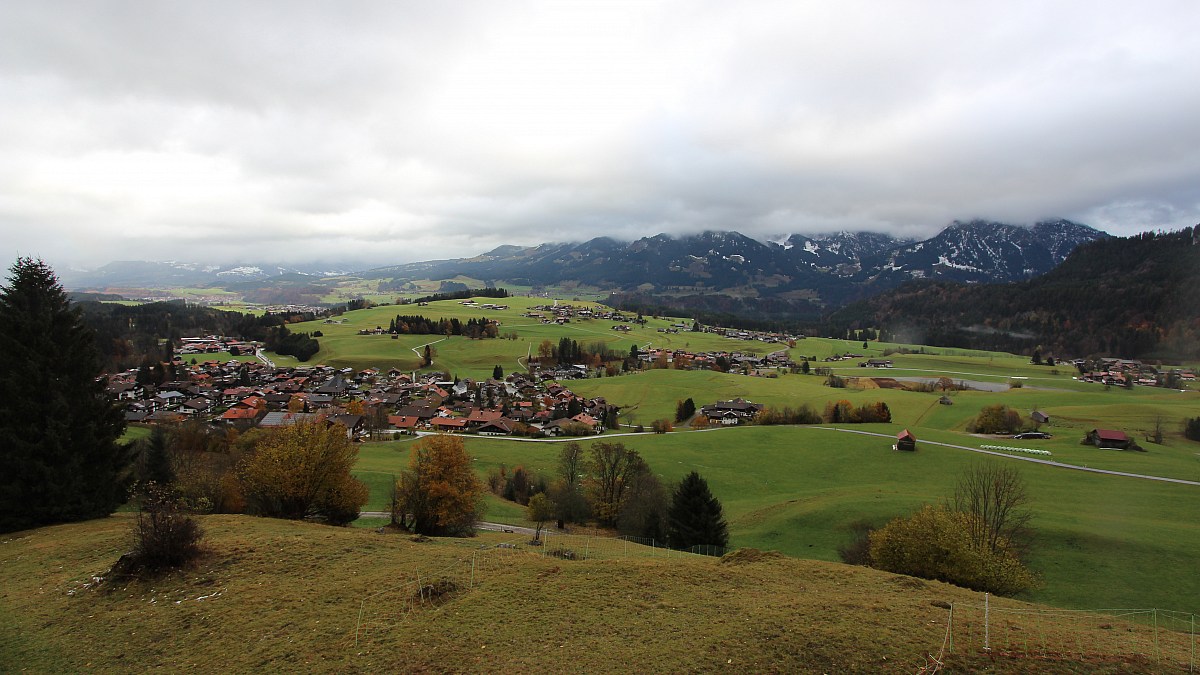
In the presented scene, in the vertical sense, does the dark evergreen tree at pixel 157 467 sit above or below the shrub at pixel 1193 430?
above

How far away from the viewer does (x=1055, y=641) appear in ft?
39.7

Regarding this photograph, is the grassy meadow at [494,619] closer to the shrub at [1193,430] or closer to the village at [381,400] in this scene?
the village at [381,400]

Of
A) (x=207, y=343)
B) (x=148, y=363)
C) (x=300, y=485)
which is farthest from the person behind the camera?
(x=207, y=343)

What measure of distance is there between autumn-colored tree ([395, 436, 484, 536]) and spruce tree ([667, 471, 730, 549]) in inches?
535

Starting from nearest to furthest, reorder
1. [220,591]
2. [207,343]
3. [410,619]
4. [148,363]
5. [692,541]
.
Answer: [410,619], [220,591], [692,541], [148,363], [207,343]

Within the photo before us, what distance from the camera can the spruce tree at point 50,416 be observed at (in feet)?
67.5

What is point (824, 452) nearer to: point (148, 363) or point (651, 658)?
point (651, 658)

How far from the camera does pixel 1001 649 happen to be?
37.4ft

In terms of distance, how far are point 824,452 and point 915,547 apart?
3937 cm

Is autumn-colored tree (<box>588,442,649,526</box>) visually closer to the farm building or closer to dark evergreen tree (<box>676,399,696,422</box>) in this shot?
the farm building

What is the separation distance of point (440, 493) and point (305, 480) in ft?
24.1

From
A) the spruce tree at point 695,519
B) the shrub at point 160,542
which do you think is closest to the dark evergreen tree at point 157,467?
the shrub at point 160,542

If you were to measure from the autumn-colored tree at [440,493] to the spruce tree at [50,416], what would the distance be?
1332 cm

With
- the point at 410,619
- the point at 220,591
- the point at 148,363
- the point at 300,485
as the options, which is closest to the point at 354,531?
the point at 300,485
